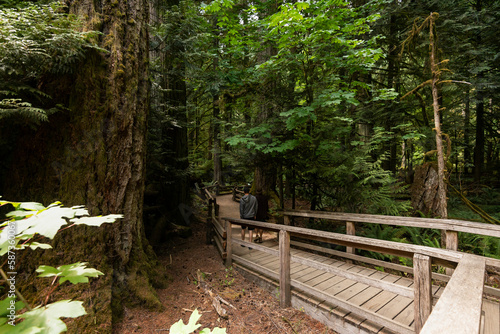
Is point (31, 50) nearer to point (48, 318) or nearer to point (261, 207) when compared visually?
point (48, 318)

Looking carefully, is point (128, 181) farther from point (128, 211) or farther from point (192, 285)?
point (192, 285)

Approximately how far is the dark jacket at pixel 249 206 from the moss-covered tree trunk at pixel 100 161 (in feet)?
10.5

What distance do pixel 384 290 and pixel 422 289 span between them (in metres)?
1.09

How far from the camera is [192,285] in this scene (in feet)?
15.8

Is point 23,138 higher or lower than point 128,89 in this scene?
lower

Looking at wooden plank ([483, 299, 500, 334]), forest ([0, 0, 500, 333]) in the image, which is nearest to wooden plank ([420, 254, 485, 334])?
wooden plank ([483, 299, 500, 334])

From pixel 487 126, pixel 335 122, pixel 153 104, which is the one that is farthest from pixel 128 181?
pixel 487 126

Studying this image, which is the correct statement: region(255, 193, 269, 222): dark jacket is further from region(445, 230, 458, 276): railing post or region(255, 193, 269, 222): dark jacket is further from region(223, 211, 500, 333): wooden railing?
region(445, 230, 458, 276): railing post

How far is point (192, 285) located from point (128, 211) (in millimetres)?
2214

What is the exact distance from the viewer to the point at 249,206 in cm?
661

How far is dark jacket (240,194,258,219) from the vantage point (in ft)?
21.6

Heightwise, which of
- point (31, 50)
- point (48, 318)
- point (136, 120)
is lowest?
point (48, 318)

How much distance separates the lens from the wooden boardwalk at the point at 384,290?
1263 millimetres

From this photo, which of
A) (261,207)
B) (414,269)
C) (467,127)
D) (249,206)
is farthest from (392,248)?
(467,127)
